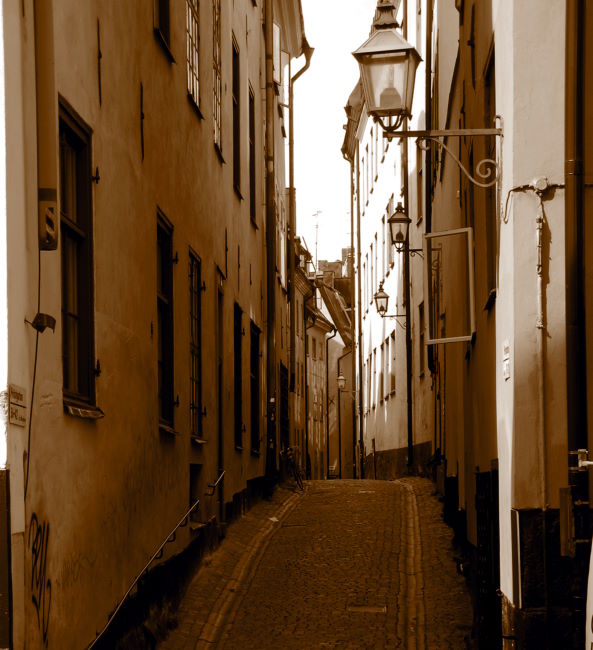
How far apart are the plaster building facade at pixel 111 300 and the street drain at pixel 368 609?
1.62m

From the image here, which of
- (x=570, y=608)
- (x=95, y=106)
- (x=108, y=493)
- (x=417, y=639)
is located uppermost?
(x=95, y=106)

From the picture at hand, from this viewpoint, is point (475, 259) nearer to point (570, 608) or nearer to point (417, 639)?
point (417, 639)

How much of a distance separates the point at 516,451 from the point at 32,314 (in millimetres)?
2819

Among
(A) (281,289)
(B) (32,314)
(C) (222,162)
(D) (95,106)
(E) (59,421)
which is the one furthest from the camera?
(A) (281,289)

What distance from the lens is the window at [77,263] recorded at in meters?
6.95

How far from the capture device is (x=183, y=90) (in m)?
11.6

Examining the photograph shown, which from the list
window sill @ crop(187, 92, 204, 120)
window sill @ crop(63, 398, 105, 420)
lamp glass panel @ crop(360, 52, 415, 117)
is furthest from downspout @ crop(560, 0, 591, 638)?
window sill @ crop(187, 92, 204, 120)

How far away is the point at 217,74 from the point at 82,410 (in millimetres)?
8473

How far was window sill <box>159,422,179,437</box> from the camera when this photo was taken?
9.98 m

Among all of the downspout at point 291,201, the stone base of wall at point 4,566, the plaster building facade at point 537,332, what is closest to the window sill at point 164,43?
the plaster building facade at point 537,332

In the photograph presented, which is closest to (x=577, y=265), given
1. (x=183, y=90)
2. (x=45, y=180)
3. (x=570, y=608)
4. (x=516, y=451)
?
(x=516, y=451)

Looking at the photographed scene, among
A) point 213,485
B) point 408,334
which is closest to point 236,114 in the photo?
point 213,485

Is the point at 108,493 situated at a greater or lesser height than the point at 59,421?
lesser

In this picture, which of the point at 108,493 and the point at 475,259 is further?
the point at 475,259
